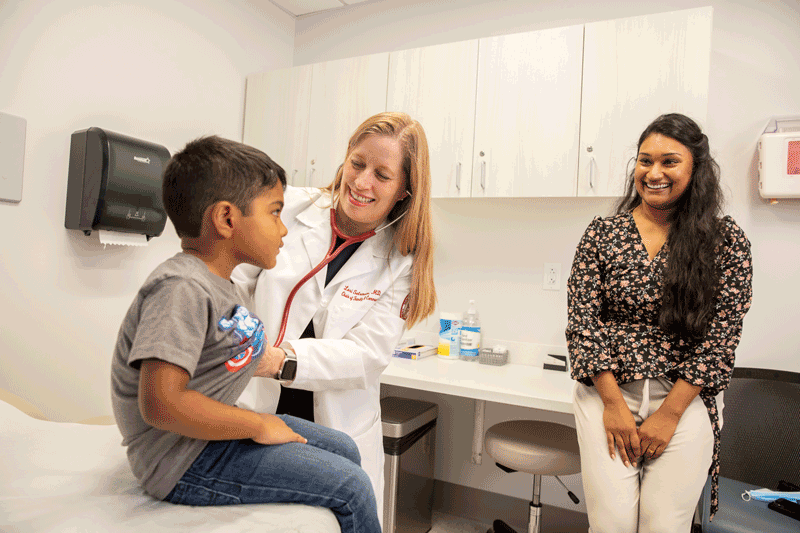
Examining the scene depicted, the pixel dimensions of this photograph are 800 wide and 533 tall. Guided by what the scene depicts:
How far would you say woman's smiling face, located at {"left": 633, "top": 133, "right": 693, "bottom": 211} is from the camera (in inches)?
57.5

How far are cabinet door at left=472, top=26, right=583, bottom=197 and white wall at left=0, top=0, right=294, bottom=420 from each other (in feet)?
4.84

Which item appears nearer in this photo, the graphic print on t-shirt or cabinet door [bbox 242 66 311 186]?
the graphic print on t-shirt

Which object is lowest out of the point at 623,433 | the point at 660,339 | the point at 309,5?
the point at 623,433

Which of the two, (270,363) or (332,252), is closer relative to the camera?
(270,363)

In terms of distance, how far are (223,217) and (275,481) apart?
39 centimetres

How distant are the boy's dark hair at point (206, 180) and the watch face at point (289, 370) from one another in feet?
1.16

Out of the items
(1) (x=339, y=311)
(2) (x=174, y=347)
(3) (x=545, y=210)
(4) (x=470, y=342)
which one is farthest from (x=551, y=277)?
(2) (x=174, y=347)

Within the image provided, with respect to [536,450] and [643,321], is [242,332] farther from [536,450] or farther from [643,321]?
[536,450]

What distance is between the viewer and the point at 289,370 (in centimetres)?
100

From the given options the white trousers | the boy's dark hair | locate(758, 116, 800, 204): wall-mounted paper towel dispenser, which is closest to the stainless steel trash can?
the white trousers

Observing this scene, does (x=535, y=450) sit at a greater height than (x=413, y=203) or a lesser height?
lesser

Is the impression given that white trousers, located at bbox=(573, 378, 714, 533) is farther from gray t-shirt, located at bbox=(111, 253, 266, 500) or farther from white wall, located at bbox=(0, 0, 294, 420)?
white wall, located at bbox=(0, 0, 294, 420)

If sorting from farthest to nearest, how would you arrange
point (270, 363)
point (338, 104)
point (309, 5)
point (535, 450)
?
point (309, 5)
point (338, 104)
point (535, 450)
point (270, 363)

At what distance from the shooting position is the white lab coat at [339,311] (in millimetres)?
1125
